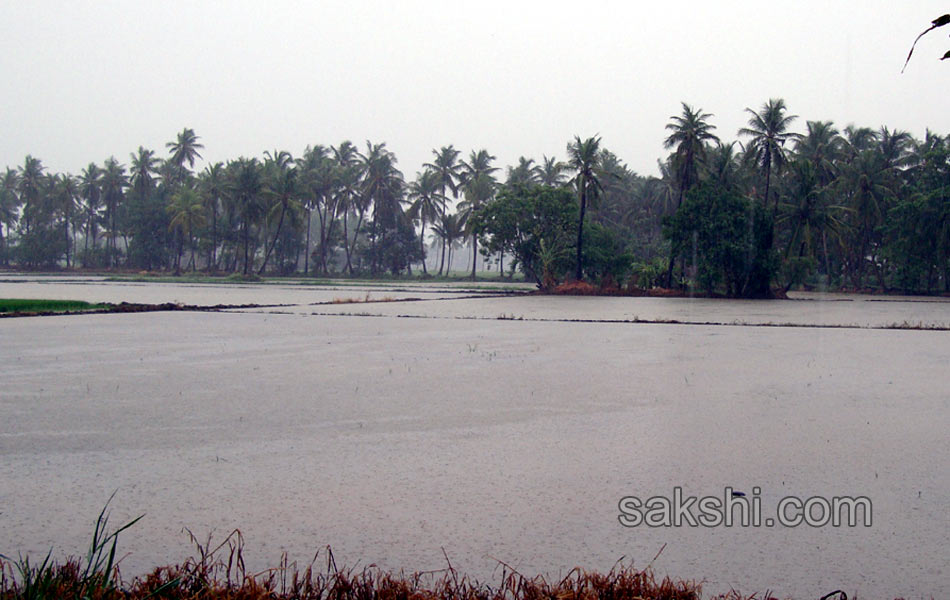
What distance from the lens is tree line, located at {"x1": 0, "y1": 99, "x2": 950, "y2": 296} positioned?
46.4 meters

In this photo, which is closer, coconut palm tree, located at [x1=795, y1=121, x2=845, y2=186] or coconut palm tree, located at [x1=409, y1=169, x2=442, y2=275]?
coconut palm tree, located at [x1=795, y1=121, x2=845, y2=186]

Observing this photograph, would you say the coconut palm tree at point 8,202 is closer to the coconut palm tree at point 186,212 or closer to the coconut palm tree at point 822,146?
the coconut palm tree at point 186,212

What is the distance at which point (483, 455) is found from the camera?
645 centimetres

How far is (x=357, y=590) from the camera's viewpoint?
3480mm

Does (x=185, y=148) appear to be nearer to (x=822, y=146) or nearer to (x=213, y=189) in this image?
(x=213, y=189)

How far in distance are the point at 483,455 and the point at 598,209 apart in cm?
5786

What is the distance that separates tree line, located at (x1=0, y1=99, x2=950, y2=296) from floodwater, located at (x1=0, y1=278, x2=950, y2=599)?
3389cm

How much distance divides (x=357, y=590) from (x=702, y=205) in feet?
141

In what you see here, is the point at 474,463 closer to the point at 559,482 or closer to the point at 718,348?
the point at 559,482

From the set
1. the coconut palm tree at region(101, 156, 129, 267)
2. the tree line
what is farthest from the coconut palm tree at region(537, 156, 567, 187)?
the coconut palm tree at region(101, 156, 129, 267)

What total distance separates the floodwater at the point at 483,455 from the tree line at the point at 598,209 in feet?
111

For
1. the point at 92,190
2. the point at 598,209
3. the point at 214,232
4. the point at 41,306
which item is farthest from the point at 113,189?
the point at 41,306

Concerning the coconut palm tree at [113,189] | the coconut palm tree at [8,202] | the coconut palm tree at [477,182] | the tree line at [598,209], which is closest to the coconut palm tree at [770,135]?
the tree line at [598,209]

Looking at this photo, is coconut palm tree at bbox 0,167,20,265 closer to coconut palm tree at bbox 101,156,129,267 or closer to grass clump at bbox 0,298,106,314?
coconut palm tree at bbox 101,156,129,267
